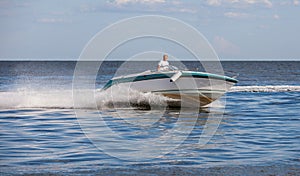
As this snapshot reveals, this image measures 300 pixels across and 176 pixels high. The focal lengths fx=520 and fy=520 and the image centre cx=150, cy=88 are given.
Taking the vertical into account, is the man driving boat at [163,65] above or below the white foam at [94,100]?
above

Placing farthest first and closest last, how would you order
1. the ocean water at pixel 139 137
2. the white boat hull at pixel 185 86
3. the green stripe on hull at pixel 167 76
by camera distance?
the white boat hull at pixel 185 86 < the green stripe on hull at pixel 167 76 < the ocean water at pixel 139 137

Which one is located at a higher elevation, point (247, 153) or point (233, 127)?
point (233, 127)

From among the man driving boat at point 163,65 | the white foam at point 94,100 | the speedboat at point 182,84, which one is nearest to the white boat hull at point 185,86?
the speedboat at point 182,84

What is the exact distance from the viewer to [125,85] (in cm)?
2359

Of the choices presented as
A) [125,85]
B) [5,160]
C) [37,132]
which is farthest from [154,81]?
[5,160]

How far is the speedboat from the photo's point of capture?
2206cm

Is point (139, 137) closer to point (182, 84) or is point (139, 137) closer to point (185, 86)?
point (182, 84)

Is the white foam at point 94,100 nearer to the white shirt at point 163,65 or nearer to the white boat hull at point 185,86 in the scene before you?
the white boat hull at point 185,86

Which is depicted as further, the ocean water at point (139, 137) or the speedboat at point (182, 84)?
the speedboat at point (182, 84)

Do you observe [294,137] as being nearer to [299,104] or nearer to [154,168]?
[154,168]

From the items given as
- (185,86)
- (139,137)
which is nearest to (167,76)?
(185,86)

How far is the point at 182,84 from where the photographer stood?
22281 millimetres

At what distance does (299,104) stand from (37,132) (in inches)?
619

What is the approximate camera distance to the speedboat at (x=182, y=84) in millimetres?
22062
